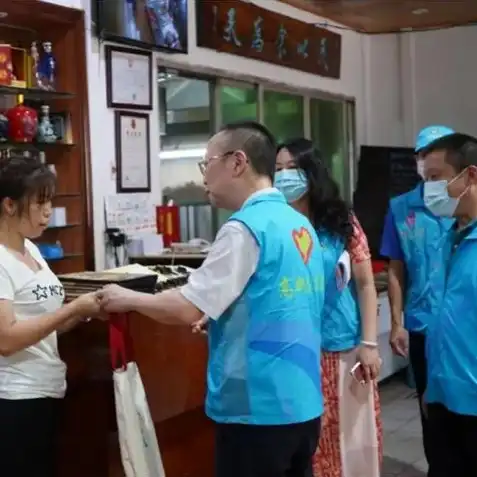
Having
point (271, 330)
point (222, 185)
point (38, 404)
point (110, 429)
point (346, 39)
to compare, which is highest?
point (346, 39)

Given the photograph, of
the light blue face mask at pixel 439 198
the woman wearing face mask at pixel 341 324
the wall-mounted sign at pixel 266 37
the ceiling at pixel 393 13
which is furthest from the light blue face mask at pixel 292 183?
the ceiling at pixel 393 13

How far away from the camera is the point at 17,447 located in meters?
2.23

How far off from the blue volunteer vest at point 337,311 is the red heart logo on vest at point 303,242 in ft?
2.37

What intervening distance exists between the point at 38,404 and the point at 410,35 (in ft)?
17.2

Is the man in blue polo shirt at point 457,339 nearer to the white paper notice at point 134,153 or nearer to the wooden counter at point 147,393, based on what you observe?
the wooden counter at point 147,393

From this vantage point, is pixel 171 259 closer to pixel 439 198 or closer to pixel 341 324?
pixel 341 324

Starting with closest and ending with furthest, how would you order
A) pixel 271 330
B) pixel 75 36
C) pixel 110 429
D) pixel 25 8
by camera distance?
1. pixel 271 330
2. pixel 110 429
3. pixel 25 8
4. pixel 75 36

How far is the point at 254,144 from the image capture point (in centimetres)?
207

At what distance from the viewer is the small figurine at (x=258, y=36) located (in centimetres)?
513

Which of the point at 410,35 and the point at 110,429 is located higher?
the point at 410,35

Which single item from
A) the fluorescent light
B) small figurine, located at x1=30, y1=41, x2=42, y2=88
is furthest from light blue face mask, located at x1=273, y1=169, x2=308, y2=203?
the fluorescent light

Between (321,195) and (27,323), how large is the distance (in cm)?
119

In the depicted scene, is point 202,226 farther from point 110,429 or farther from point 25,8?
point 110,429

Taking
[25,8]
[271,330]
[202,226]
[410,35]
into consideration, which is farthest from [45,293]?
[410,35]
